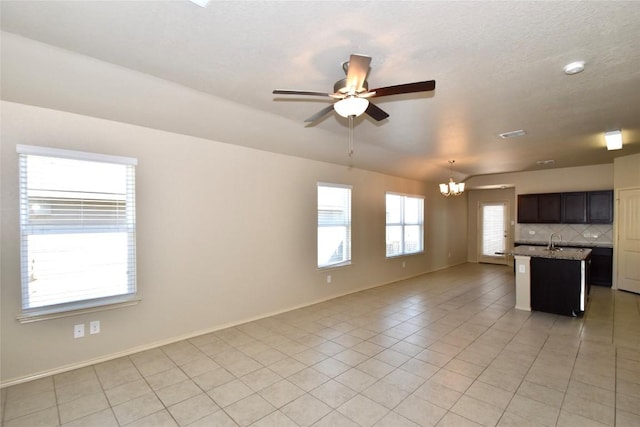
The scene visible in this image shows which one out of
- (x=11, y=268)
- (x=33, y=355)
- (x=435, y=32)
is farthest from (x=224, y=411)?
(x=435, y=32)

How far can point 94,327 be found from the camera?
3090mm

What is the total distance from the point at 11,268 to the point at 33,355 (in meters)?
0.84

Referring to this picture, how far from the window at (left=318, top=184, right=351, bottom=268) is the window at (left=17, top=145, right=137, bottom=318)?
296cm

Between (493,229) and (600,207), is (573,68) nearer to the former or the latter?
(600,207)

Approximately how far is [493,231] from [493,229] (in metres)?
0.07

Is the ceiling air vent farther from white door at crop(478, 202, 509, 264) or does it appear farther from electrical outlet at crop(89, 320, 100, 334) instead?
white door at crop(478, 202, 509, 264)

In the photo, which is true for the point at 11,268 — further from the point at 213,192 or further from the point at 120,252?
the point at 213,192

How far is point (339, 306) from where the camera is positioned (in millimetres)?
5098

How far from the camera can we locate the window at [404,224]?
7090 millimetres

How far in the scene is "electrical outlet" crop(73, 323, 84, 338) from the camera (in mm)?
2983

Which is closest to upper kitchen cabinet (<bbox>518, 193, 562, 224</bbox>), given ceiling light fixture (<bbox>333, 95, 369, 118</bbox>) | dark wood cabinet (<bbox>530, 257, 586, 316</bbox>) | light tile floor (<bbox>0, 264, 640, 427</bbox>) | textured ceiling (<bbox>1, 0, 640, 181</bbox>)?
dark wood cabinet (<bbox>530, 257, 586, 316</bbox>)

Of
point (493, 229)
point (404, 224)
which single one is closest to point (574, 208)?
point (493, 229)

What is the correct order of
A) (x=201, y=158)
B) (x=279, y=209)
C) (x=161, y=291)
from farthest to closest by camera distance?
(x=279, y=209), (x=201, y=158), (x=161, y=291)

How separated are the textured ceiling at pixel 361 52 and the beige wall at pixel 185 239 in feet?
0.97
